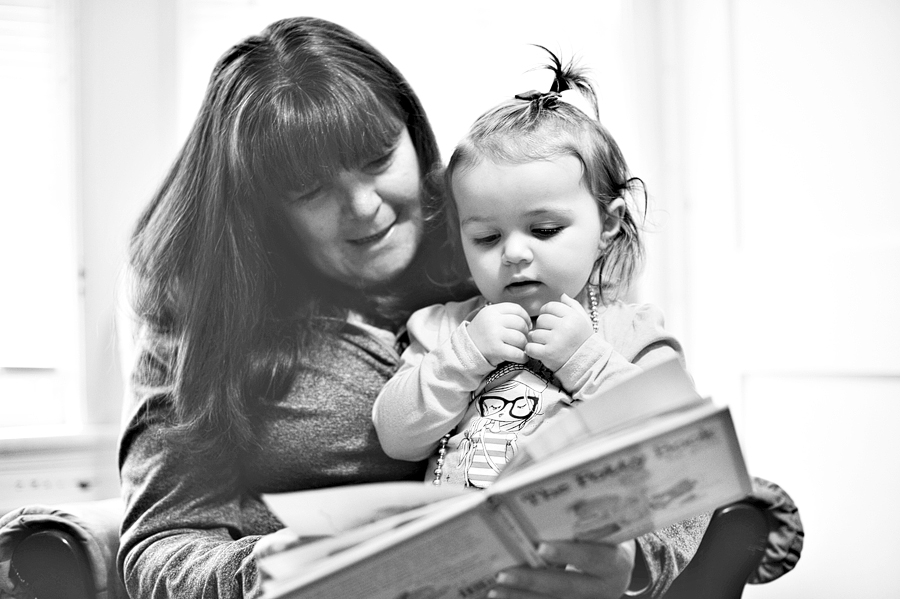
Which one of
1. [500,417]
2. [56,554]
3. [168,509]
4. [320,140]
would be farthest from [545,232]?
[56,554]

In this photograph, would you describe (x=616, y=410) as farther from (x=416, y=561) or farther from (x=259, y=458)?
(x=259, y=458)

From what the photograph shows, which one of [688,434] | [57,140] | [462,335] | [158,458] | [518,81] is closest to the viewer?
[688,434]

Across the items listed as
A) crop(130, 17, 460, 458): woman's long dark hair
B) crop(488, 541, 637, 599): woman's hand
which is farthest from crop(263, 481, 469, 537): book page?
crop(130, 17, 460, 458): woman's long dark hair

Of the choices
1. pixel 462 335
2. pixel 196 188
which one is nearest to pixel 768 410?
pixel 462 335

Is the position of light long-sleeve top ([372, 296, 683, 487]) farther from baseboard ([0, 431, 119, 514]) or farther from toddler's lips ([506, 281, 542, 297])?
baseboard ([0, 431, 119, 514])

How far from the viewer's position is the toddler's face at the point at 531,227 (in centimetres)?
110

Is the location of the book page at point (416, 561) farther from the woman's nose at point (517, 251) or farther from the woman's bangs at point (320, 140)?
the woman's bangs at point (320, 140)

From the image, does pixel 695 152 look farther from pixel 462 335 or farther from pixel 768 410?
pixel 462 335

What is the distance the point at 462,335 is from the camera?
1.11 m

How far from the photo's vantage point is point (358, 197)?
1261mm

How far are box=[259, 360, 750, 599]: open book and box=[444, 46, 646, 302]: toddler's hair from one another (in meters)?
0.42

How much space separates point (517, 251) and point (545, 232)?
58 mm

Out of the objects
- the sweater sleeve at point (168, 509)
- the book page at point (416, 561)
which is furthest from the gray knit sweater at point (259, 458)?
the book page at point (416, 561)

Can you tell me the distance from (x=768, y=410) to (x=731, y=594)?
1.22m
